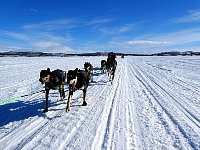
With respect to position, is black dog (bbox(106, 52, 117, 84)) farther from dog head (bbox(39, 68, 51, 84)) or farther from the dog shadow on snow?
Answer: dog head (bbox(39, 68, 51, 84))

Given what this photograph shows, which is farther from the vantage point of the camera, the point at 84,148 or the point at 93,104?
the point at 93,104

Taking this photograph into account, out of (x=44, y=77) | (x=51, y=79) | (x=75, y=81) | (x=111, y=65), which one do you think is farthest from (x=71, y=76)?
(x=111, y=65)

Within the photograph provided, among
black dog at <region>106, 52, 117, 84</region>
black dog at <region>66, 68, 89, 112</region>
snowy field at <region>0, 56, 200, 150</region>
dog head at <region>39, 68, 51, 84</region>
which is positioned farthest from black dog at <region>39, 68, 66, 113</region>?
black dog at <region>106, 52, 117, 84</region>

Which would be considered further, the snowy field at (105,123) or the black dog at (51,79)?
the black dog at (51,79)

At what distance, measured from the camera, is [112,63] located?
17.5 meters

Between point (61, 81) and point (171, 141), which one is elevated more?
point (61, 81)

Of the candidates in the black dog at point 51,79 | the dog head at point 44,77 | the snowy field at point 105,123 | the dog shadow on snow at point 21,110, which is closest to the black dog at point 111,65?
the snowy field at point 105,123

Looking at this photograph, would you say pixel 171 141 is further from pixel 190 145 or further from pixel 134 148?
pixel 134 148

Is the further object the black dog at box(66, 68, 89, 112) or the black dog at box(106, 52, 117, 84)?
the black dog at box(106, 52, 117, 84)

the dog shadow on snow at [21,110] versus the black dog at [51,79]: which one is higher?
the black dog at [51,79]

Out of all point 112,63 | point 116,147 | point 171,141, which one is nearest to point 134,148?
point 116,147

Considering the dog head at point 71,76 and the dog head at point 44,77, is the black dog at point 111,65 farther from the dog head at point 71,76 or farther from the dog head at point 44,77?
the dog head at point 44,77

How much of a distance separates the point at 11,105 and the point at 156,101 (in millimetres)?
4956

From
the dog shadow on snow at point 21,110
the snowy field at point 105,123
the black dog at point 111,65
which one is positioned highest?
the black dog at point 111,65
